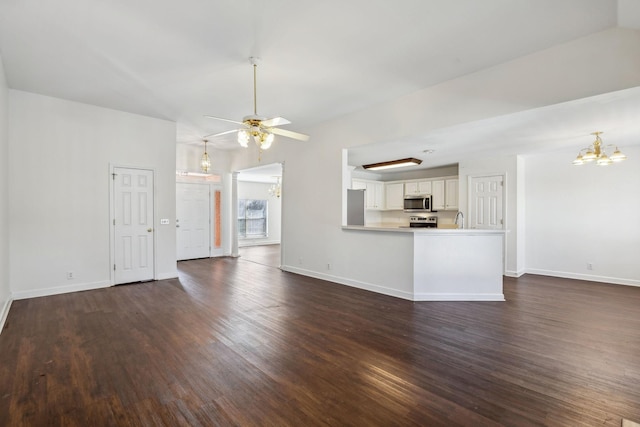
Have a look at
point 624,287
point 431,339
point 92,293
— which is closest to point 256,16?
point 431,339

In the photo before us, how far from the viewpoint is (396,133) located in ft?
14.9

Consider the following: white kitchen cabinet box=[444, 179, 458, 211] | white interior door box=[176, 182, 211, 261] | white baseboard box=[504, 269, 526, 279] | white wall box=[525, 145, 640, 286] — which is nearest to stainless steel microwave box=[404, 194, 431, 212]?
white kitchen cabinet box=[444, 179, 458, 211]

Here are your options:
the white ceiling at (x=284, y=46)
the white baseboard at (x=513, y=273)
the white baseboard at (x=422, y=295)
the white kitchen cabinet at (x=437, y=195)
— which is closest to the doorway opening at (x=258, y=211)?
the white kitchen cabinet at (x=437, y=195)

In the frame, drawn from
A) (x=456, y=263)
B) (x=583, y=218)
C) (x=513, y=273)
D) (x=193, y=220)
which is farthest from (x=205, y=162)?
(x=583, y=218)

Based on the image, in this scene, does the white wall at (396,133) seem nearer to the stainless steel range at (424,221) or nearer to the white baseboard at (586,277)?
the white baseboard at (586,277)

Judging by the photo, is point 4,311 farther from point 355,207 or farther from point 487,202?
point 487,202

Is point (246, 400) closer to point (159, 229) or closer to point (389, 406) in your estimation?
point (389, 406)

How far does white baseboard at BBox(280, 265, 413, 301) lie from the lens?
15.1ft

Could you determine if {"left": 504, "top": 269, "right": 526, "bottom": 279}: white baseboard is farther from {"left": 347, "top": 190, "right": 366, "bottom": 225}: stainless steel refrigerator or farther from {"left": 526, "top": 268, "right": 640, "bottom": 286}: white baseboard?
{"left": 347, "top": 190, "right": 366, "bottom": 225}: stainless steel refrigerator

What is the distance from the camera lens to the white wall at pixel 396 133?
2924 millimetres

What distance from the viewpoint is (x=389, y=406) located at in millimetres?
2020

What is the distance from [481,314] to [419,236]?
1.28m

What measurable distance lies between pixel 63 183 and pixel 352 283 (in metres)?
4.93

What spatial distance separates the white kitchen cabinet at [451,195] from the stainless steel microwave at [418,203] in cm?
43
